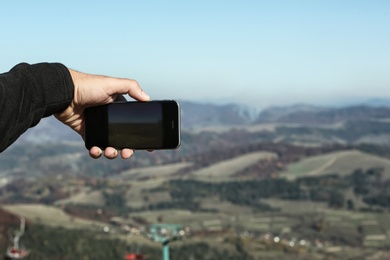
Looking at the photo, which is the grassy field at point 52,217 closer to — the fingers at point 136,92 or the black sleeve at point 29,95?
the fingers at point 136,92

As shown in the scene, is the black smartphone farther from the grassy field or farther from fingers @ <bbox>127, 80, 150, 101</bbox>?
the grassy field

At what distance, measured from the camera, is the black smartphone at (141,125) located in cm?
344

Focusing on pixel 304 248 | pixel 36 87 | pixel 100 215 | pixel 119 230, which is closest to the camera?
pixel 36 87

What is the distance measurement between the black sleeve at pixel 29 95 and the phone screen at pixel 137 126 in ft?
1.10

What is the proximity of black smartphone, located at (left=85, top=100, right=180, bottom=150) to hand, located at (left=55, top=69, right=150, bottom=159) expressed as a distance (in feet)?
0.13

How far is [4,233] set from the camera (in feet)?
475

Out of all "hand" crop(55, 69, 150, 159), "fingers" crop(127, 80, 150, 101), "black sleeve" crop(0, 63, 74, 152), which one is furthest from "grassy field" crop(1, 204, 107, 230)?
"black sleeve" crop(0, 63, 74, 152)

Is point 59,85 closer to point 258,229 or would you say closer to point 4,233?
point 4,233

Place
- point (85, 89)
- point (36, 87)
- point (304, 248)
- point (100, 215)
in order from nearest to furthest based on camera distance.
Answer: point (36, 87), point (85, 89), point (304, 248), point (100, 215)

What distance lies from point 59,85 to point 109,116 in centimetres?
52

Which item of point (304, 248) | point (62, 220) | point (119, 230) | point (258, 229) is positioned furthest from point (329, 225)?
point (62, 220)

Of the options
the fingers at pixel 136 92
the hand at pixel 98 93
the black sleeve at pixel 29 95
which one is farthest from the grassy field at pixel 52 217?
the black sleeve at pixel 29 95

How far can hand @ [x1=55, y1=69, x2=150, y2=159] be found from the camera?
11.2 ft

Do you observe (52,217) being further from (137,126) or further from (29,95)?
(29,95)
